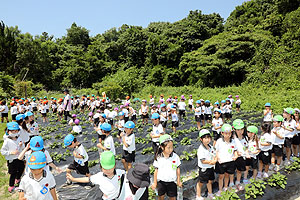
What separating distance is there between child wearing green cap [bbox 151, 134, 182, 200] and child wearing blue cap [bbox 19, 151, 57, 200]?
2024 millimetres

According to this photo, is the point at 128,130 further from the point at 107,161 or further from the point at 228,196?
the point at 228,196

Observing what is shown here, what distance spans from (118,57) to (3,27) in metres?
21.4

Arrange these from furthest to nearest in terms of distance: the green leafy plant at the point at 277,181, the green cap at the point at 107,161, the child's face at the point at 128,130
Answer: the child's face at the point at 128,130, the green leafy plant at the point at 277,181, the green cap at the point at 107,161

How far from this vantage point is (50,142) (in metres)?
10.7

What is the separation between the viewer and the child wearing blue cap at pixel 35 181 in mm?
3182

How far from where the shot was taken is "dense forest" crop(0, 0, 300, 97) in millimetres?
23531

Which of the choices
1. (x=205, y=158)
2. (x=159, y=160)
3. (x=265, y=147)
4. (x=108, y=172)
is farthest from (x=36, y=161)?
(x=265, y=147)

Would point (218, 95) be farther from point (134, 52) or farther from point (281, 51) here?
point (134, 52)

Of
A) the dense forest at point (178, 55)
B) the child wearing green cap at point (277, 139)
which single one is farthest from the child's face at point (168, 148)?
the dense forest at point (178, 55)

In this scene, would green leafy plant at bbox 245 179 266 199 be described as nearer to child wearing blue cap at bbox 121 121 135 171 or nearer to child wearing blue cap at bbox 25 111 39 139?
child wearing blue cap at bbox 121 121 135 171

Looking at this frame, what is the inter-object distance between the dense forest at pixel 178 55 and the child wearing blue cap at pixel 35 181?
2292cm

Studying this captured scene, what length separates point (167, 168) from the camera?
13.1 ft

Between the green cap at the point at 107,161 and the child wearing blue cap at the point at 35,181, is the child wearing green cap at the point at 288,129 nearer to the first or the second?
the green cap at the point at 107,161

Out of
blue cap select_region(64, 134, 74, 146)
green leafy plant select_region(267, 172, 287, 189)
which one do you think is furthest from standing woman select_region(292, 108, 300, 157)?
blue cap select_region(64, 134, 74, 146)
